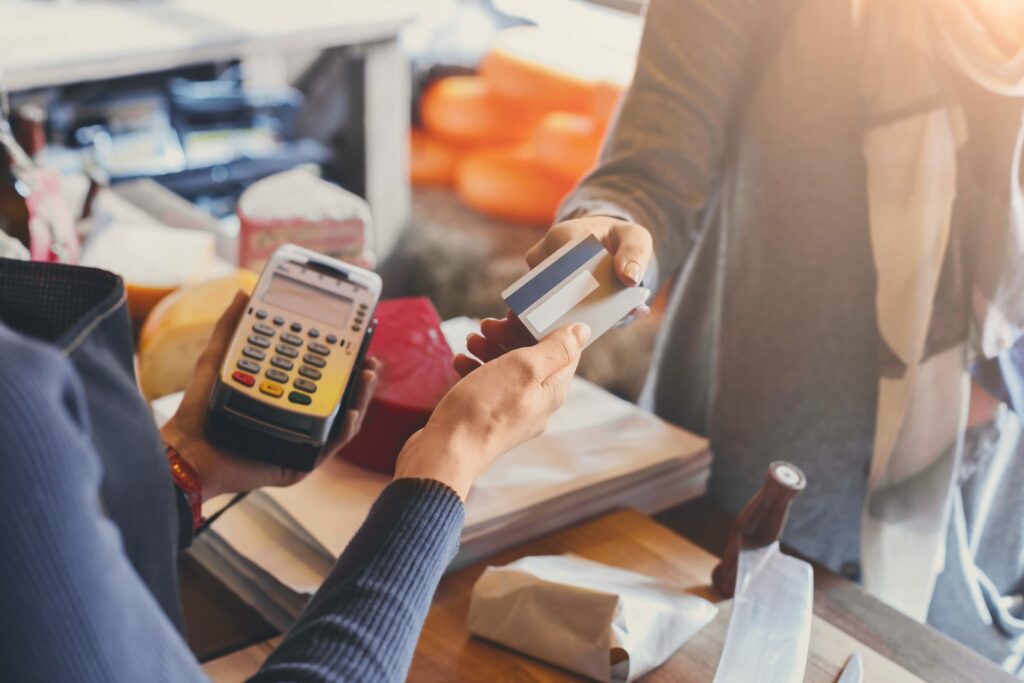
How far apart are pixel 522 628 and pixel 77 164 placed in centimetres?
161

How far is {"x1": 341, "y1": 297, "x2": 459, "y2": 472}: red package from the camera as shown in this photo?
2.38ft

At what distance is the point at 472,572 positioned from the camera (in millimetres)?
696

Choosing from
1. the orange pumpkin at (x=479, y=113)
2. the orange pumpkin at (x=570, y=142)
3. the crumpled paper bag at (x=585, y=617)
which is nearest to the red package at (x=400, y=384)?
the crumpled paper bag at (x=585, y=617)

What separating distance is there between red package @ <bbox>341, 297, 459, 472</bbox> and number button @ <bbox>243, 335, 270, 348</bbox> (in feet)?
0.32

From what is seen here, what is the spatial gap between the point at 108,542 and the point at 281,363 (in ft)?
1.15

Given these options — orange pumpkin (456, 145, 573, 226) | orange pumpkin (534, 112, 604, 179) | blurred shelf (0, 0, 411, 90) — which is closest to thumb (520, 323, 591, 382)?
blurred shelf (0, 0, 411, 90)

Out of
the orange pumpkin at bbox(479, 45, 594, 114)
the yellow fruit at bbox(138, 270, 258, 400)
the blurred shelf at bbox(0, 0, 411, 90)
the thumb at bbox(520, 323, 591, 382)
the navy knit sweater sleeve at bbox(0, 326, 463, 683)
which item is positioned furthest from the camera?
the orange pumpkin at bbox(479, 45, 594, 114)

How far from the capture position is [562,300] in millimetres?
614

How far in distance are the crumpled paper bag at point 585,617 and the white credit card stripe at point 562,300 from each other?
0.57ft

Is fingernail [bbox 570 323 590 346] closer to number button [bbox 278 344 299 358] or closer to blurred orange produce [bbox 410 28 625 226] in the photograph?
number button [bbox 278 344 299 358]

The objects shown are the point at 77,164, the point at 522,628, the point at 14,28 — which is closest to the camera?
the point at 522,628

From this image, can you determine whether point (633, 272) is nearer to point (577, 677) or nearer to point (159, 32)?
point (577, 677)

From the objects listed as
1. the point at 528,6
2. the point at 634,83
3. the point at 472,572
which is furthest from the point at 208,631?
the point at 528,6

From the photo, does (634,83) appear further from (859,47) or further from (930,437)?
(930,437)
